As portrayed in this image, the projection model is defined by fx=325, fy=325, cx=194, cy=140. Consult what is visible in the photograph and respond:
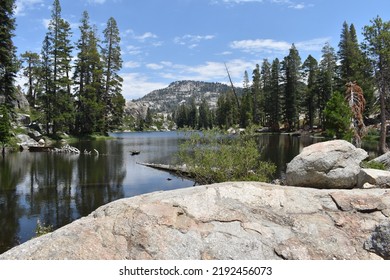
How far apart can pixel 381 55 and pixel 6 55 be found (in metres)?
45.8

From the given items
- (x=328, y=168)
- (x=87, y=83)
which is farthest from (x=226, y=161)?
(x=87, y=83)

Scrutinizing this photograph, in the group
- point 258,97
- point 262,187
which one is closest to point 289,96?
point 258,97

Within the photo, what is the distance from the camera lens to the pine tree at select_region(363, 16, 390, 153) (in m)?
32.7

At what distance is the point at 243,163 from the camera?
18.4 meters

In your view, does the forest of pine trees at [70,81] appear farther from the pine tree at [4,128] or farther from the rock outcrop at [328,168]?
the rock outcrop at [328,168]

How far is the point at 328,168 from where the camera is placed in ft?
30.1

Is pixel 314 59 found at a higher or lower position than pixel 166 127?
higher

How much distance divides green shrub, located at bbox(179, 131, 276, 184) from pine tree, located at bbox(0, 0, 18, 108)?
3428 centimetres

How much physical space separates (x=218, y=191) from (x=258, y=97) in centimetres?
10054

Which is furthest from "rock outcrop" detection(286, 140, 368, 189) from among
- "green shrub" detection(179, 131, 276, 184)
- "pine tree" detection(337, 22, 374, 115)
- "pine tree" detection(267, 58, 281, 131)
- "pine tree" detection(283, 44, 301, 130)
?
"pine tree" detection(267, 58, 281, 131)

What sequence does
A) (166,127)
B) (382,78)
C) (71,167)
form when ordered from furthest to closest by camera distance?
(166,127) < (382,78) < (71,167)

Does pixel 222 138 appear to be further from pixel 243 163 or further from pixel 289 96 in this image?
pixel 289 96

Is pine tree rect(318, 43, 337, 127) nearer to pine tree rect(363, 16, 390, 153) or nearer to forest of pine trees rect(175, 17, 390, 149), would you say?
forest of pine trees rect(175, 17, 390, 149)

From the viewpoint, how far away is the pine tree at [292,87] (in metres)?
83.4
